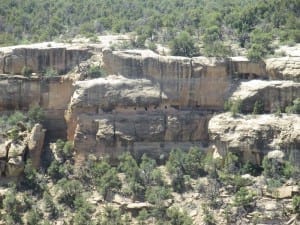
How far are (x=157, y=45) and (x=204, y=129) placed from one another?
11979 millimetres

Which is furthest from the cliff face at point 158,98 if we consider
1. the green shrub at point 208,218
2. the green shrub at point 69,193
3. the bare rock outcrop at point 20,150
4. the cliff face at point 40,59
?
the green shrub at point 208,218

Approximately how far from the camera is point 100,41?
80.6m

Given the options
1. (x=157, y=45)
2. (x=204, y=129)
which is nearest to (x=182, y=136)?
(x=204, y=129)

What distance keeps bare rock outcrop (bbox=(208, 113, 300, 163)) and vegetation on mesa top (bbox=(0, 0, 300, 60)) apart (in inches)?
252

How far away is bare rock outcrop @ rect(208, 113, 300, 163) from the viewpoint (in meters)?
68.8

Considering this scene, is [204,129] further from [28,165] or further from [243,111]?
[28,165]

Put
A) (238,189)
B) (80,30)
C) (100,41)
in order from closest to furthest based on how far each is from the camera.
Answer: (238,189) < (100,41) < (80,30)

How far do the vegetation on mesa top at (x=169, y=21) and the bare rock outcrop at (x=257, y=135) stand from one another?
6401 millimetres

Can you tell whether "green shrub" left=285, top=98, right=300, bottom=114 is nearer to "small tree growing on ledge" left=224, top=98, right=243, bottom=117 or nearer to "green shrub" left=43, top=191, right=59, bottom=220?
"small tree growing on ledge" left=224, top=98, right=243, bottom=117

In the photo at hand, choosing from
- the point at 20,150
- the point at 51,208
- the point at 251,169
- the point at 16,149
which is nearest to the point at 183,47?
the point at 251,169

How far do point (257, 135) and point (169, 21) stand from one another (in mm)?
24224

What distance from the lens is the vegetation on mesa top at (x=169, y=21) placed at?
264 feet

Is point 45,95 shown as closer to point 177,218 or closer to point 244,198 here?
point 177,218

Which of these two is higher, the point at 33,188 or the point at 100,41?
the point at 100,41
